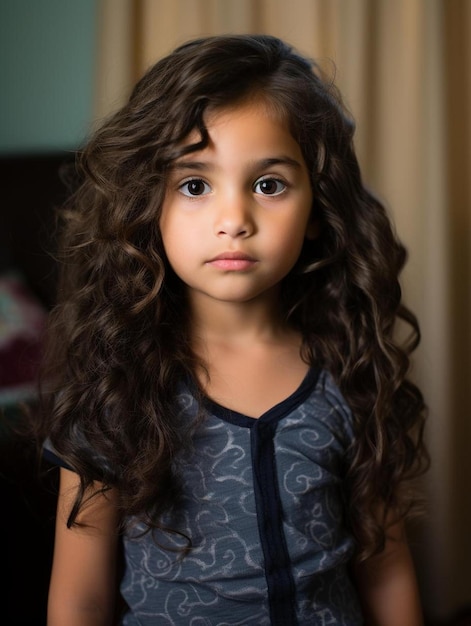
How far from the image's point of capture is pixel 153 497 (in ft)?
3.26

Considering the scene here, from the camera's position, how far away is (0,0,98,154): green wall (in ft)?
6.51

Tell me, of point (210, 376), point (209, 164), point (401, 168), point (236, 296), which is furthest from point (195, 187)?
point (401, 168)

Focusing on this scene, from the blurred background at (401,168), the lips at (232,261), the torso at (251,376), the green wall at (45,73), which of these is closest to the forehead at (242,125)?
the lips at (232,261)

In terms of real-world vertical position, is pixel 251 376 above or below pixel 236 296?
below

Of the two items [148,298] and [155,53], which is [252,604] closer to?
[148,298]

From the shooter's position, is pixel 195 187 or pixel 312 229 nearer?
pixel 195 187

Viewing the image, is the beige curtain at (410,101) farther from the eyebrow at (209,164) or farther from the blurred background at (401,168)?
the eyebrow at (209,164)

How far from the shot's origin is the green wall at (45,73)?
78.1 inches

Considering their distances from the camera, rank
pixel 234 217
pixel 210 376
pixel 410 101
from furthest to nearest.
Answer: pixel 410 101, pixel 210 376, pixel 234 217

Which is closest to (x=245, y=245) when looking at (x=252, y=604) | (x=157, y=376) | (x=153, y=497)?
(x=157, y=376)

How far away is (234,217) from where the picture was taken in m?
0.90

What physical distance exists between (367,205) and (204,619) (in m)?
0.62

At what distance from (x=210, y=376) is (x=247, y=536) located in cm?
21

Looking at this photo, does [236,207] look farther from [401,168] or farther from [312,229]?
[401,168]
